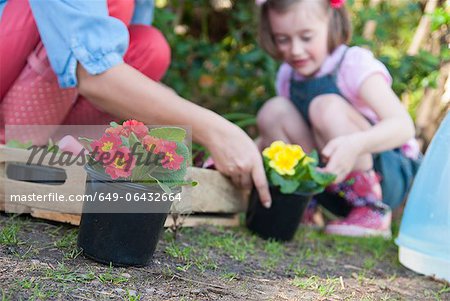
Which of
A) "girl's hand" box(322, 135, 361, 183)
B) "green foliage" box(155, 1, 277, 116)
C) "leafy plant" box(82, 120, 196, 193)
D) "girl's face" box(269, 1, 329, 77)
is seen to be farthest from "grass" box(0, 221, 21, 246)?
"green foliage" box(155, 1, 277, 116)

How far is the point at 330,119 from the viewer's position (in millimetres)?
2408

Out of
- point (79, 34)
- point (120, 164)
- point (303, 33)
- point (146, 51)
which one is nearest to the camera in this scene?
point (120, 164)

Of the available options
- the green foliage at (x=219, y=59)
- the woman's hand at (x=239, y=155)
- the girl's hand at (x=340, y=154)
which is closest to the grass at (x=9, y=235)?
the woman's hand at (x=239, y=155)

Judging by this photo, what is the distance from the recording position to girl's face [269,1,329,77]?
2.52 m

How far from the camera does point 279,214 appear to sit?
2031mm

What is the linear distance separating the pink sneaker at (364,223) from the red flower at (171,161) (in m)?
1.20

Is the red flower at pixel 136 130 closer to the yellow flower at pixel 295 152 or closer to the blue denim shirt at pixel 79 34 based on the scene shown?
the blue denim shirt at pixel 79 34

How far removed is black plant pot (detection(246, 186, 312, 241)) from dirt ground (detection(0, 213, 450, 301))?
0.13ft

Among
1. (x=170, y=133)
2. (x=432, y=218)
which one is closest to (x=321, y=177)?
(x=432, y=218)

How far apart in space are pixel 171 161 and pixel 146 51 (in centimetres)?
106

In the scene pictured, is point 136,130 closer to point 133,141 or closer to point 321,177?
point 133,141

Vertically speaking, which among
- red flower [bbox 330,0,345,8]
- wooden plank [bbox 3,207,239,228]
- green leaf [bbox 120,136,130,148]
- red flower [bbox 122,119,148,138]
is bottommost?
wooden plank [bbox 3,207,239,228]

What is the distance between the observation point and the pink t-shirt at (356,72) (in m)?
2.46

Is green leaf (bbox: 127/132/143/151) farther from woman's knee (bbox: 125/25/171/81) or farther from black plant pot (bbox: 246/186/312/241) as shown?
woman's knee (bbox: 125/25/171/81)
